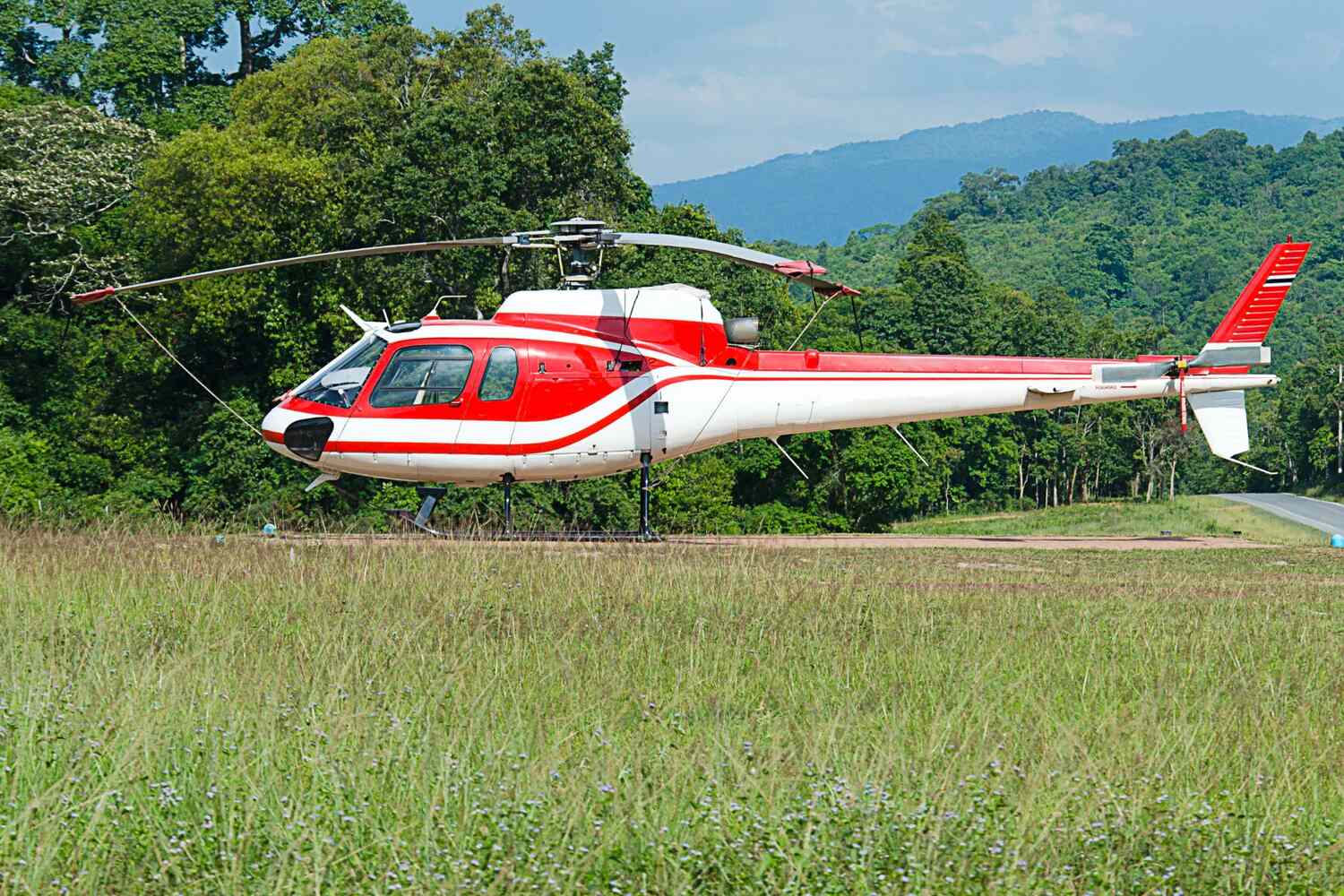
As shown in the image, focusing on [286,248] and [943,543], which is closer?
[943,543]

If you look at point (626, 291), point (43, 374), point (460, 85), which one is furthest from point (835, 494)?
point (626, 291)

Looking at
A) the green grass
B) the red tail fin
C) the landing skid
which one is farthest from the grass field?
the green grass

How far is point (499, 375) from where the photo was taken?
18.7 meters

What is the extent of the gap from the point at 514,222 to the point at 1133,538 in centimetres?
1838

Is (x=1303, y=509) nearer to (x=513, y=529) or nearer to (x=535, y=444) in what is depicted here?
(x=513, y=529)

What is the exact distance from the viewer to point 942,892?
505cm

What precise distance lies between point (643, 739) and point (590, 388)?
12.5 m

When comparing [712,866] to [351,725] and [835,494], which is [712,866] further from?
[835,494]

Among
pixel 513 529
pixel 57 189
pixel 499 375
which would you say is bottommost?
pixel 513 529

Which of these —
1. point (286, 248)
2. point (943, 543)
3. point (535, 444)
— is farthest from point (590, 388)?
point (286, 248)

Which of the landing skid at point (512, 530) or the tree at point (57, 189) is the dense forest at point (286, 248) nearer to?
the tree at point (57, 189)

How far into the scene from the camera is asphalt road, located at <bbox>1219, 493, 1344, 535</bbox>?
2863 inches

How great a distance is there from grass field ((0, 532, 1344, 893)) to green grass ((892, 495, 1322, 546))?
141 feet

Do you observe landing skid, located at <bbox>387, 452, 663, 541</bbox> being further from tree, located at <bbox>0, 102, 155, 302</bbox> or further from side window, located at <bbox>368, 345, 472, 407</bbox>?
tree, located at <bbox>0, 102, 155, 302</bbox>
